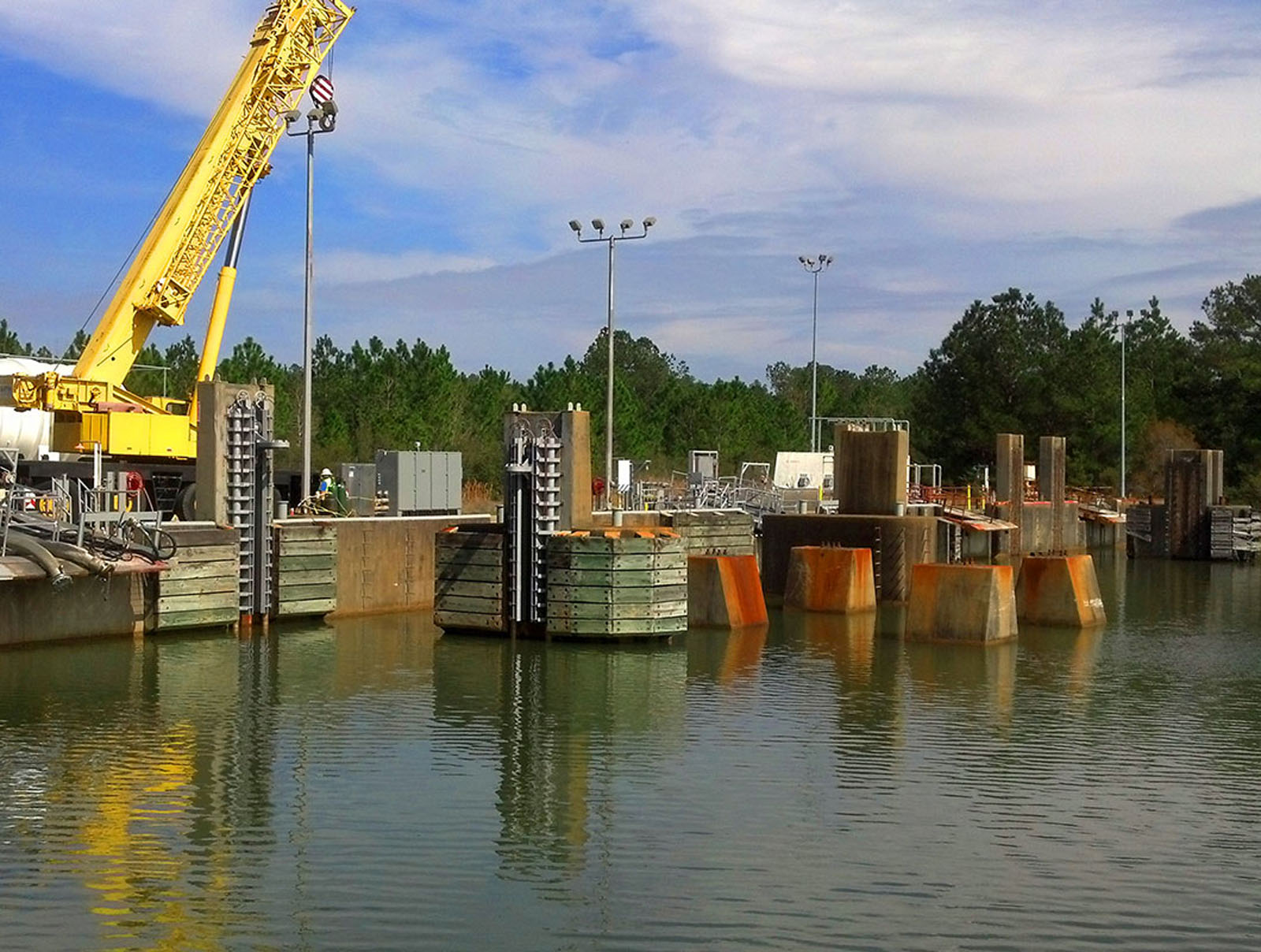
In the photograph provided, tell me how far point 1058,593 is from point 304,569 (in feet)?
53.9

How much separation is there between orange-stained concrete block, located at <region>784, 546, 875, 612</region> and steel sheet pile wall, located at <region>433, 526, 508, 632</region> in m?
9.99

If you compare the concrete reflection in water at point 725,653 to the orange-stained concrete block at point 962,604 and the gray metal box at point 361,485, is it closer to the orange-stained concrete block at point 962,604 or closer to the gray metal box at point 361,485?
the orange-stained concrete block at point 962,604

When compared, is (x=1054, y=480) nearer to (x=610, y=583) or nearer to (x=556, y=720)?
(x=610, y=583)

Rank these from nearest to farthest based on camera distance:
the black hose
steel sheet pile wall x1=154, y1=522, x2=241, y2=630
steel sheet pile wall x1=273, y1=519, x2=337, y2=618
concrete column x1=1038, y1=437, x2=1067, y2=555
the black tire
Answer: the black hose, steel sheet pile wall x1=154, y1=522, x2=241, y2=630, steel sheet pile wall x1=273, y1=519, x2=337, y2=618, the black tire, concrete column x1=1038, y1=437, x2=1067, y2=555

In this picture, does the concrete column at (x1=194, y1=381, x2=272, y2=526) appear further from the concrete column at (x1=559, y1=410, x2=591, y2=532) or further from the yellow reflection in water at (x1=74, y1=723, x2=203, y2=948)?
the yellow reflection in water at (x1=74, y1=723, x2=203, y2=948)

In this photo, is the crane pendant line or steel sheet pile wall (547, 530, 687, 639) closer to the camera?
steel sheet pile wall (547, 530, 687, 639)

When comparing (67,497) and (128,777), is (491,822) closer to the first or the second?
(128,777)

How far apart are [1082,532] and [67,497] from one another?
2285 inches

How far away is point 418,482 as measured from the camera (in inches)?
1528

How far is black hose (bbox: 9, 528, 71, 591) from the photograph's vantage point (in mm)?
26047

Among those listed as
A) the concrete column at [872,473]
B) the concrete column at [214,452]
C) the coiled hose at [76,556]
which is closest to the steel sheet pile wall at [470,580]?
the concrete column at [214,452]

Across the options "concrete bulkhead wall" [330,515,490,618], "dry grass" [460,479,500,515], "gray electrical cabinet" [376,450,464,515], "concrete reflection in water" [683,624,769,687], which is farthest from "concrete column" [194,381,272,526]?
"dry grass" [460,479,500,515]

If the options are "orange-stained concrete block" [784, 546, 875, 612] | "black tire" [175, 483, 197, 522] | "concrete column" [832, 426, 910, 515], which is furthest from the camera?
"concrete column" [832, 426, 910, 515]

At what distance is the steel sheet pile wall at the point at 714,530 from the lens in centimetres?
4269
